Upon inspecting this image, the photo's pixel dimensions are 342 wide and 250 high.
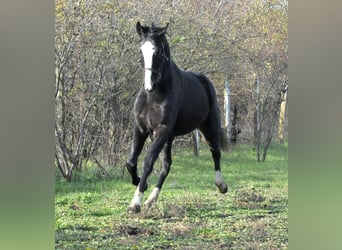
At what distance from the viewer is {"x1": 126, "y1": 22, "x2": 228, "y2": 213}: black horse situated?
12.5ft

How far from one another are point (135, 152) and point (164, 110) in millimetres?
439

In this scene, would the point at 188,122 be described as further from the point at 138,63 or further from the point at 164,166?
the point at 138,63

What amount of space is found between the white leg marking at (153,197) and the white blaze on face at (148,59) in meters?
0.89

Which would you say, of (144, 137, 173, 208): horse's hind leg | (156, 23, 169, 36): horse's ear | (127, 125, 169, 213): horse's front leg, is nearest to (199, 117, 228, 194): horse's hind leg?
(144, 137, 173, 208): horse's hind leg

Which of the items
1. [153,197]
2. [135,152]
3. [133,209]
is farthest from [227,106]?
[133,209]

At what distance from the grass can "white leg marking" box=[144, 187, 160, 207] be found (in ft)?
0.14

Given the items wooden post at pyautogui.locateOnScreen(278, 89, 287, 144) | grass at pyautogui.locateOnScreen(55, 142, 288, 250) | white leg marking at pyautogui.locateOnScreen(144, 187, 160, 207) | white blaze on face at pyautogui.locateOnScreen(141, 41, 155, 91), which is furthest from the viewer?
wooden post at pyautogui.locateOnScreen(278, 89, 287, 144)

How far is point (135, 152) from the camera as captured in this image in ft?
13.5

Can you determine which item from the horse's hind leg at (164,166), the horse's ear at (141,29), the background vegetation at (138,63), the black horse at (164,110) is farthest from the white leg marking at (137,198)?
the horse's ear at (141,29)

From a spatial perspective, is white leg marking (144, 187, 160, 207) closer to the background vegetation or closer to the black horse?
the black horse
